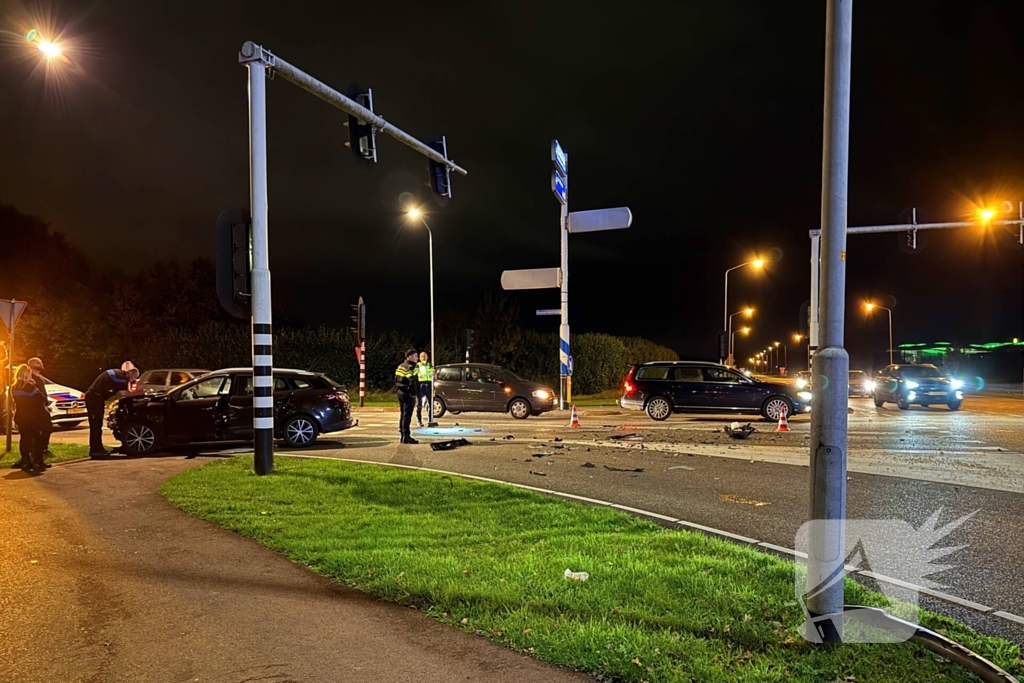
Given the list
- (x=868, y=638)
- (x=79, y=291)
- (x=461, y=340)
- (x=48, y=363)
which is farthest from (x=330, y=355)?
(x=868, y=638)

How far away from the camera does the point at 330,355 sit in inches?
1414

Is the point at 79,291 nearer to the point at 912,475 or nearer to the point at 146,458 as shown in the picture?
the point at 146,458

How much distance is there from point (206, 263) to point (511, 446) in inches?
2057

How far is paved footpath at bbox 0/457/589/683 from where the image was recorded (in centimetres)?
369

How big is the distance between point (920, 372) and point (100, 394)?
2676cm

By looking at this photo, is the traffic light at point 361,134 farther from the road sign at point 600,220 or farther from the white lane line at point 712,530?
the road sign at point 600,220

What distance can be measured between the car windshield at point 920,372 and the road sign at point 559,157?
15558 millimetres

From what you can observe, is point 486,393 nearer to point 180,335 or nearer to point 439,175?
point 439,175

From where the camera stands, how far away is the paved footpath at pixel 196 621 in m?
3.69

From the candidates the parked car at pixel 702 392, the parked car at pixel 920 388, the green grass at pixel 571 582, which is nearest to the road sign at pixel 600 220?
the parked car at pixel 702 392

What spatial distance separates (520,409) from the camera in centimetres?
2144

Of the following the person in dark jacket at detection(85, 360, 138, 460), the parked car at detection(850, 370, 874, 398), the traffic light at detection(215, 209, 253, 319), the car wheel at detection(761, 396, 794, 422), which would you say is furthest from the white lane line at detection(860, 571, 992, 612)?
the parked car at detection(850, 370, 874, 398)

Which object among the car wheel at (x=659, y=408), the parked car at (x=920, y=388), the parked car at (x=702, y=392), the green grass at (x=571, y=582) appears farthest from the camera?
the parked car at (x=920, y=388)

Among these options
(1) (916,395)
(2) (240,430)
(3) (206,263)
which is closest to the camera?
(2) (240,430)
